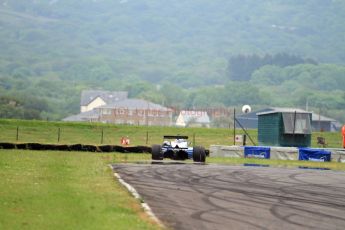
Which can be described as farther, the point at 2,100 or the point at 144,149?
the point at 2,100

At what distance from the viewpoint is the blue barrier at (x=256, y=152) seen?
49.2 metres

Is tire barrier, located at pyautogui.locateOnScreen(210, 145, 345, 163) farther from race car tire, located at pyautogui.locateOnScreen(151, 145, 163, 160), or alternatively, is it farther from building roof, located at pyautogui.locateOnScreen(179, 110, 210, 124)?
building roof, located at pyautogui.locateOnScreen(179, 110, 210, 124)

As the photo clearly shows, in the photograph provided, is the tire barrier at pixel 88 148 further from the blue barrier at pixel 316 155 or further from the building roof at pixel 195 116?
the building roof at pixel 195 116

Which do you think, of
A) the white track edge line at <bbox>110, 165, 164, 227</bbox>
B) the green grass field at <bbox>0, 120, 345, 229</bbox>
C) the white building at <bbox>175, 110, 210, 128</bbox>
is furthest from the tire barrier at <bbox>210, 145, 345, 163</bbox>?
the white building at <bbox>175, 110, 210, 128</bbox>

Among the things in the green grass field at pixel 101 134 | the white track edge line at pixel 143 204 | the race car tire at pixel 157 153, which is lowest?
the white track edge line at pixel 143 204

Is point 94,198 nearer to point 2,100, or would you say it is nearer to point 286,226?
point 286,226

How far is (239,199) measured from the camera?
1931 cm

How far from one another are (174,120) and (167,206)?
488ft

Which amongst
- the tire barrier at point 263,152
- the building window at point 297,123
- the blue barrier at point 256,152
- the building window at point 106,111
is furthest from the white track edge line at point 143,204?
the building window at point 106,111

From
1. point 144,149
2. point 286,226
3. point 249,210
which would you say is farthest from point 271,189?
point 144,149

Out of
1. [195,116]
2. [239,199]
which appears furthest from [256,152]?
[195,116]

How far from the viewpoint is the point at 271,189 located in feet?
75.2

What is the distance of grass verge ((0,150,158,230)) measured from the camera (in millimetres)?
13875

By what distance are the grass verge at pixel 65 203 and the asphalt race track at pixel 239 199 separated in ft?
2.49
